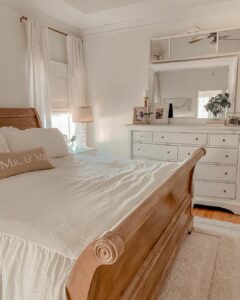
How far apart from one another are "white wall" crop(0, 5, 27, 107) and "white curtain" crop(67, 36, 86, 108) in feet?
2.85

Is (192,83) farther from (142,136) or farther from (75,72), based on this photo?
(75,72)

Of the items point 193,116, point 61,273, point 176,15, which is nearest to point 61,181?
point 61,273

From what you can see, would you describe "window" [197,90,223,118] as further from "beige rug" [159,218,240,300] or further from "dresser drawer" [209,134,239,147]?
"beige rug" [159,218,240,300]

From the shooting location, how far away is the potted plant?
11.0 feet

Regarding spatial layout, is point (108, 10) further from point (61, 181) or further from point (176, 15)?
point (61, 181)

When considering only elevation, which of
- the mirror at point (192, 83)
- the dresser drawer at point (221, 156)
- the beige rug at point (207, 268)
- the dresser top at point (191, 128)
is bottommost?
the beige rug at point (207, 268)

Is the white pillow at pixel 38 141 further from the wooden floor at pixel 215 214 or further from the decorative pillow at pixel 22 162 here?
the wooden floor at pixel 215 214

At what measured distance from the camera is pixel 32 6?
10.4ft

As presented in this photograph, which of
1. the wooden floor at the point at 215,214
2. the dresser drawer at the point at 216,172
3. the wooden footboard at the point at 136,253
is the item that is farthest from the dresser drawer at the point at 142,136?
the wooden footboard at the point at 136,253

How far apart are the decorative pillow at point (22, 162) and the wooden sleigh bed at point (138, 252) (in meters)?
1.19

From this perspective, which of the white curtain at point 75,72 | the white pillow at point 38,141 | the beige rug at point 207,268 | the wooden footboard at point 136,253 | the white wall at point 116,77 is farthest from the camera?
the white curtain at point 75,72

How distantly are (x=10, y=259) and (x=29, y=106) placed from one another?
102 inches

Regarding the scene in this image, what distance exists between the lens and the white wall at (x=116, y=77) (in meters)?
3.80

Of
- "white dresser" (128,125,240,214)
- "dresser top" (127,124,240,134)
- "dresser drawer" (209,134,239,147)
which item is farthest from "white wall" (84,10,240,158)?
"dresser drawer" (209,134,239,147)
